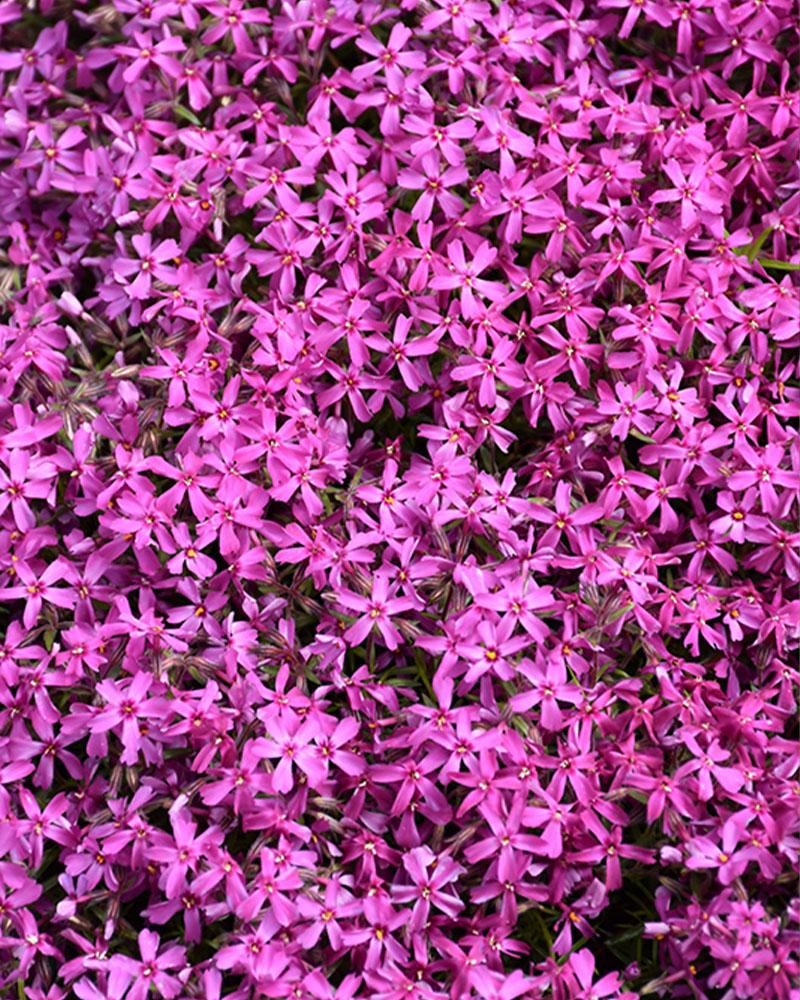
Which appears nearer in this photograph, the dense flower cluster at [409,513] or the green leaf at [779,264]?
the dense flower cluster at [409,513]

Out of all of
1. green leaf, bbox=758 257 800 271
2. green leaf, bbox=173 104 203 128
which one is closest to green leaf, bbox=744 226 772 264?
green leaf, bbox=758 257 800 271

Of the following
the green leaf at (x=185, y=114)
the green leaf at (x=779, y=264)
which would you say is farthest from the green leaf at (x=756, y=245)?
the green leaf at (x=185, y=114)

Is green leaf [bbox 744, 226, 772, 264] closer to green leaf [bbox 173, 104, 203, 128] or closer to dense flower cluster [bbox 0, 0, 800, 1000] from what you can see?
dense flower cluster [bbox 0, 0, 800, 1000]

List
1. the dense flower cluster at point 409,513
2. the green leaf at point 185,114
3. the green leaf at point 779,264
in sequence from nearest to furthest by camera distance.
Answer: the dense flower cluster at point 409,513 → the green leaf at point 779,264 → the green leaf at point 185,114

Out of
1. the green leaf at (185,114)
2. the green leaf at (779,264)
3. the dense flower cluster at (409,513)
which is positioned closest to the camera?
the dense flower cluster at (409,513)

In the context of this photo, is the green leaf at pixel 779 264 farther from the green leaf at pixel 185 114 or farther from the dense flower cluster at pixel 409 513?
the green leaf at pixel 185 114

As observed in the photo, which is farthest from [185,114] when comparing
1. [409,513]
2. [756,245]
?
[756,245]

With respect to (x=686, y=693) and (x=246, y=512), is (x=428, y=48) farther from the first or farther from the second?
(x=686, y=693)

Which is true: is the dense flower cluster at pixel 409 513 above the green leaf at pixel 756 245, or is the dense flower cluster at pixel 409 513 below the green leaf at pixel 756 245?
below

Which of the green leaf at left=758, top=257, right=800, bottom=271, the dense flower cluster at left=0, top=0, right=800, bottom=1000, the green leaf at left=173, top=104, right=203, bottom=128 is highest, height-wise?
the green leaf at left=173, top=104, right=203, bottom=128
